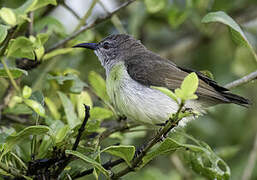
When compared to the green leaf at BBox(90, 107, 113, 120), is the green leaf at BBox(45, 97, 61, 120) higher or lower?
higher

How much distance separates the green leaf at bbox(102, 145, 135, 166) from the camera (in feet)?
8.91

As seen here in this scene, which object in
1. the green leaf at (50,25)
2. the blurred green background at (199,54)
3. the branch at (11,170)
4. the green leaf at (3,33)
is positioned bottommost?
the blurred green background at (199,54)

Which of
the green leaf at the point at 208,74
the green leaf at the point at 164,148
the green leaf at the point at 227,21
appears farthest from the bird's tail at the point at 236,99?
the green leaf at the point at 164,148

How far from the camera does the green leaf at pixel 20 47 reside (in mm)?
2707

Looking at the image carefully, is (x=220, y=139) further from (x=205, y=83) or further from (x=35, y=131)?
(x=35, y=131)

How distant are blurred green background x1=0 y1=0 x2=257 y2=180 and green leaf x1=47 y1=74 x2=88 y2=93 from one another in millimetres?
661

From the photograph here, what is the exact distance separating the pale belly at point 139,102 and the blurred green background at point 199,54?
2.39 feet

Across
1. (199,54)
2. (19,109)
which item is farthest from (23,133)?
(199,54)

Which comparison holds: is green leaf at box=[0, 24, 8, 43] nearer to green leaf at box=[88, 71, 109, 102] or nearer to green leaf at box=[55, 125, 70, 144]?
green leaf at box=[55, 125, 70, 144]

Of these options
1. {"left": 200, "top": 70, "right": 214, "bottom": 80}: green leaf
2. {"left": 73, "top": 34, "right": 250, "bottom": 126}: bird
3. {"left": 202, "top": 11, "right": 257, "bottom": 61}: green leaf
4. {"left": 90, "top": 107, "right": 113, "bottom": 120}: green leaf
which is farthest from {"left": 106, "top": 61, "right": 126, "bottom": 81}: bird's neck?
{"left": 202, "top": 11, "right": 257, "bottom": 61}: green leaf

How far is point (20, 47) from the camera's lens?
109 inches

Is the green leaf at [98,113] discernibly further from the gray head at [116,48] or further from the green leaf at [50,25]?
the gray head at [116,48]

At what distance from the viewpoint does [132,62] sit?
442 cm

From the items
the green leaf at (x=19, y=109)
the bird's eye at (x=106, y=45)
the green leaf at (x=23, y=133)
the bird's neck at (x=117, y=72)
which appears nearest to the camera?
the green leaf at (x=23, y=133)
